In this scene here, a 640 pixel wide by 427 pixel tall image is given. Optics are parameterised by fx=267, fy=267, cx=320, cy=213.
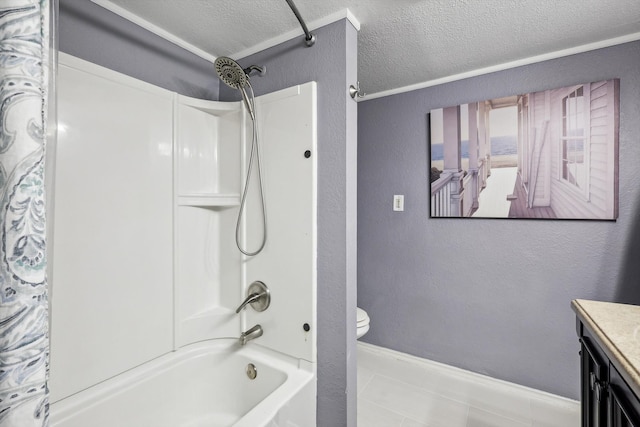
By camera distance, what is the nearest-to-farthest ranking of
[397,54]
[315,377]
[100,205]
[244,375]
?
[100,205] < [315,377] < [244,375] < [397,54]

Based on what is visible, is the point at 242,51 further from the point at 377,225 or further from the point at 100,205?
the point at 377,225

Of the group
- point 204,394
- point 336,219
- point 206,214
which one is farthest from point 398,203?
point 204,394

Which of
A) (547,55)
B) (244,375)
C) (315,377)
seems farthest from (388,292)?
(547,55)

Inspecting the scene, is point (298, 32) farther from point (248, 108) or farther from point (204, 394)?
point (204, 394)

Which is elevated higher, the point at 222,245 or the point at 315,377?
the point at 222,245

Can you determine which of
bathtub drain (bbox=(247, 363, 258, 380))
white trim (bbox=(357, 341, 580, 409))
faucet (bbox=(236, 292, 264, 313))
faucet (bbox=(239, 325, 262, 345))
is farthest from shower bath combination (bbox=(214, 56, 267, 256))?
white trim (bbox=(357, 341, 580, 409))

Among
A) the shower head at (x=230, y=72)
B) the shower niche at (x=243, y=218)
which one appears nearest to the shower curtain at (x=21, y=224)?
the shower head at (x=230, y=72)

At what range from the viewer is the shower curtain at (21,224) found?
387 mm

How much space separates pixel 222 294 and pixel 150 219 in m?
0.60

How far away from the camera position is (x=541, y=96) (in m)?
1.68

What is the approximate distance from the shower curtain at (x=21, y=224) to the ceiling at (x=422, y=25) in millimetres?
1079

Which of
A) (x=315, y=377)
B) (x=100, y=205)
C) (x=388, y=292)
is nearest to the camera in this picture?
(x=100, y=205)

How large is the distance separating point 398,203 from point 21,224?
82.4 inches

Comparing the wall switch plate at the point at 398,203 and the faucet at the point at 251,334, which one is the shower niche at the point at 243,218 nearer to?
the faucet at the point at 251,334
